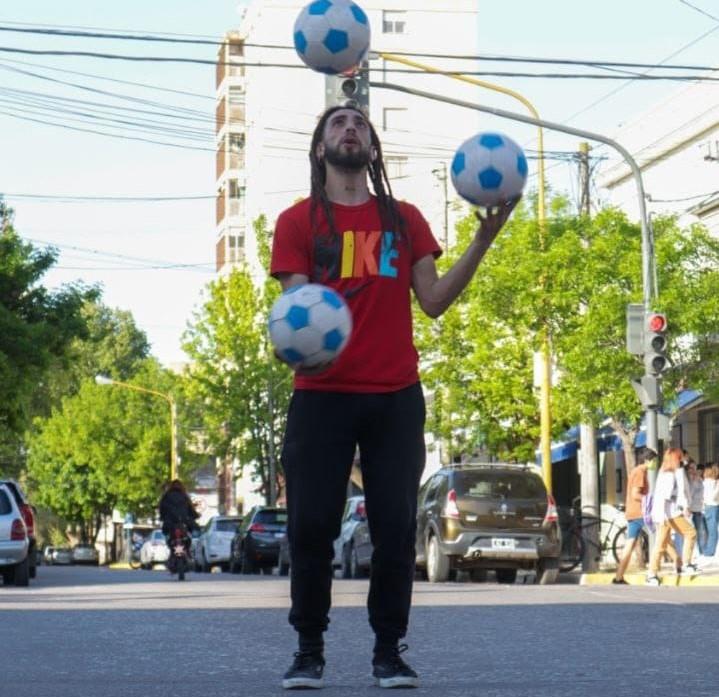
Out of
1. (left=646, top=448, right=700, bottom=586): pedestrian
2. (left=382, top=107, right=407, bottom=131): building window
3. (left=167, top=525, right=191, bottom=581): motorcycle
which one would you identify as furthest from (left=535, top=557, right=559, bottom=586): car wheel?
(left=382, top=107, right=407, bottom=131): building window

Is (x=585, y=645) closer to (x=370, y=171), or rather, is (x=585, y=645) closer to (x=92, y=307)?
(x=370, y=171)

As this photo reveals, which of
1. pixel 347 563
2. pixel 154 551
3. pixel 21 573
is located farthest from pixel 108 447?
pixel 21 573

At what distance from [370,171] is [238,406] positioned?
54.1 metres

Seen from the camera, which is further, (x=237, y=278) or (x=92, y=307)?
(x=92, y=307)

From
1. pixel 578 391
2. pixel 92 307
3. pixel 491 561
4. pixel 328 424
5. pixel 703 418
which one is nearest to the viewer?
pixel 328 424

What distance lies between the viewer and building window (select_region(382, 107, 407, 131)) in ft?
302

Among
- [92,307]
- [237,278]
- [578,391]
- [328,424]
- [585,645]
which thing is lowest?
[585,645]

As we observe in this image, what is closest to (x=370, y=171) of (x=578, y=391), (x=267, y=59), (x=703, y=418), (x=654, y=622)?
(x=654, y=622)

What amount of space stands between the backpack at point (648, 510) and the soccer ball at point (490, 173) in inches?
774

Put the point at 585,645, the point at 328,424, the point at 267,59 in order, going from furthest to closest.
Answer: the point at 267,59
the point at 585,645
the point at 328,424

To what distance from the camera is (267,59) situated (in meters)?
92.9

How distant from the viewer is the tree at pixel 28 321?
137 feet

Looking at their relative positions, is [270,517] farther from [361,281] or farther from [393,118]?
[393,118]

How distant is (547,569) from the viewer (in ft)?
92.4
